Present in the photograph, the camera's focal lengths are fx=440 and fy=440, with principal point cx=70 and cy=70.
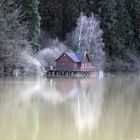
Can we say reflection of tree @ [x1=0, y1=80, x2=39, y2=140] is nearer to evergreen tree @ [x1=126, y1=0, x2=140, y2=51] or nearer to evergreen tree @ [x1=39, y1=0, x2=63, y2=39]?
evergreen tree @ [x1=39, y1=0, x2=63, y2=39]

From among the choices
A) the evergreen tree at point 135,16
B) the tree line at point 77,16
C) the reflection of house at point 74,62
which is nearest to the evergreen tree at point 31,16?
the reflection of house at point 74,62

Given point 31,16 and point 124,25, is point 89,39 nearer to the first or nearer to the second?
point 31,16

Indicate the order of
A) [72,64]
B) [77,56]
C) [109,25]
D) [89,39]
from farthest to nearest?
[109,25]
[89,39]
[77,56]
[72,64]

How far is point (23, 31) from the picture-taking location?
42.6 m

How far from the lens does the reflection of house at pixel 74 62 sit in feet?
172

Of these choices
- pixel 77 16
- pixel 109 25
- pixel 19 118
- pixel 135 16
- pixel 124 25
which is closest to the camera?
pixel 19 118

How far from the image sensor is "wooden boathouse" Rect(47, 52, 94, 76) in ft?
171

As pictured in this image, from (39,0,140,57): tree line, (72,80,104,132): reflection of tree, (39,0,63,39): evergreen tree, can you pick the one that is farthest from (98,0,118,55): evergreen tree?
(72,80,104,132): reflection of tree

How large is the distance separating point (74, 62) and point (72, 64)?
39 cm

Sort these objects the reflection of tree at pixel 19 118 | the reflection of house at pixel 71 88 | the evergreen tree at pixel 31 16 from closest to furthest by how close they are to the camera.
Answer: the reflection of tree at pixel 19 118, the reflection of house at pixel 71 88, the evergreen tree at pixel 31 16

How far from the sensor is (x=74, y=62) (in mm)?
53531

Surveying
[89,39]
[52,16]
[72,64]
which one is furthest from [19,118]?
[52,16]

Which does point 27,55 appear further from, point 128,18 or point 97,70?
point 128,18

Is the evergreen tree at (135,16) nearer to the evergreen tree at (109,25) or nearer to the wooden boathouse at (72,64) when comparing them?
the evergreen tree at (109,25)
